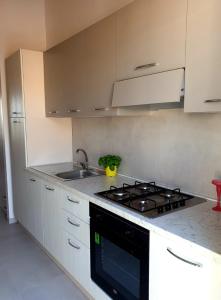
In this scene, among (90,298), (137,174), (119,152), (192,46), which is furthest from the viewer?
(119,152)

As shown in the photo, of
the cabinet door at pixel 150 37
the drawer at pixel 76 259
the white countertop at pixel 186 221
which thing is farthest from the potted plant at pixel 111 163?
the cabinet door at pixel 150 37

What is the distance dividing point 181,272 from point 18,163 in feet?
7.87

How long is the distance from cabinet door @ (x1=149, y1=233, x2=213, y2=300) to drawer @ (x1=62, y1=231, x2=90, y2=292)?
674 mm

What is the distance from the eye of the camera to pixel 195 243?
1.15 meters

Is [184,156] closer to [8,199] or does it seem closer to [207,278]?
[207,278]

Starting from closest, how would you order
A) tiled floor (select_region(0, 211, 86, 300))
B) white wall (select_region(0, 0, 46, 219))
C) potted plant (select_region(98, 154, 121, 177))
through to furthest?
tiled floor (select_region(0, 211, 86, 300)), potted plant (select_region(98, 154, 121, 177)), white wall (select_region(0, 0, 46, 219))

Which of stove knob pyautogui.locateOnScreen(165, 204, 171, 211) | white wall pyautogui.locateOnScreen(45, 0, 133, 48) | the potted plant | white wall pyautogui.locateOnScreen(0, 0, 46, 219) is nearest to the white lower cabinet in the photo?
stove knob pyautogui.locateOnScreen(165, 204, 171, 211)

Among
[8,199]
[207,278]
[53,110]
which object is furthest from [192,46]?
[8,199]

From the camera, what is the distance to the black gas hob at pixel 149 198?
154 centimetres

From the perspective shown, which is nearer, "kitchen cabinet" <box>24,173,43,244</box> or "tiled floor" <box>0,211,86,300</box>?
"tiled floor" <box>0,211,86,300</box>

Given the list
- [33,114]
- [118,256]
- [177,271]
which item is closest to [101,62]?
[33,114]

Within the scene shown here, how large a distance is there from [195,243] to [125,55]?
1.29 metres

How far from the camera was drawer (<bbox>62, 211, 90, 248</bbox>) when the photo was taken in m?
1.90

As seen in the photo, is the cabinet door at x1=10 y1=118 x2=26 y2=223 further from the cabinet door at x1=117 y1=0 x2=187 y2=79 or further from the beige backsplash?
the cabinet door at x1=117 y1=0 x2=187 y2=79
